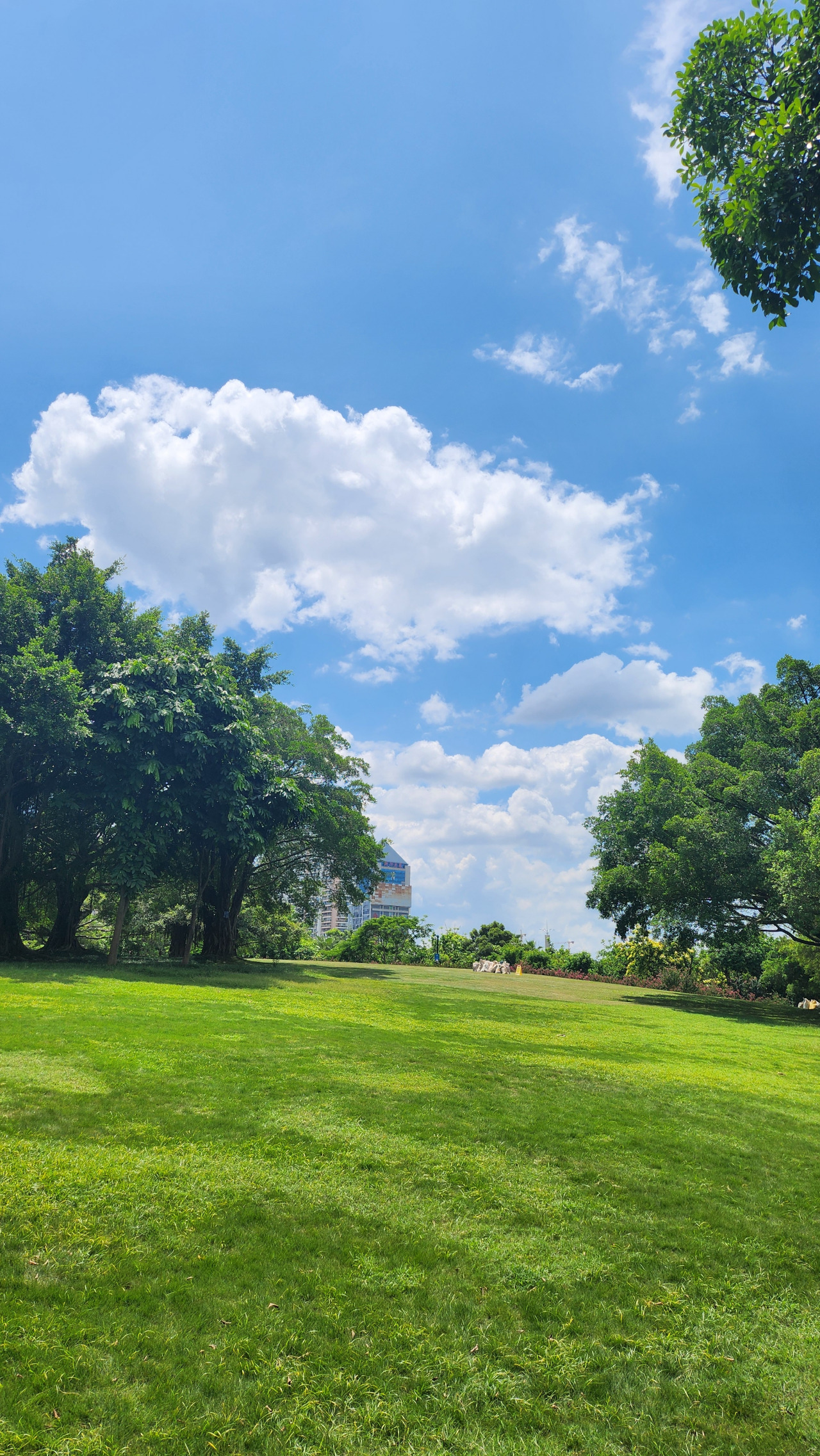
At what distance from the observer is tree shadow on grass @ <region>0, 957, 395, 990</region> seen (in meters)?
19.2

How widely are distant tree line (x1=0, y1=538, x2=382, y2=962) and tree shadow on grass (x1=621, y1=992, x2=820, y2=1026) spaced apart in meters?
13.7

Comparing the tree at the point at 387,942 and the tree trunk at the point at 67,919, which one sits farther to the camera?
the tree at the point at 387,942

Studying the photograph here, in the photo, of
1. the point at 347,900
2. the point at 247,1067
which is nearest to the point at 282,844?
the point at 347,900

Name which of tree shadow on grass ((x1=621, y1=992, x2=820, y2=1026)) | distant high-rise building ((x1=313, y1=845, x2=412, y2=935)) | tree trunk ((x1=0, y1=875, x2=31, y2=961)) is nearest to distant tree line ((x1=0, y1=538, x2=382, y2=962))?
tree trunk ((x1=0, y1=875, x2=31, y2=961))

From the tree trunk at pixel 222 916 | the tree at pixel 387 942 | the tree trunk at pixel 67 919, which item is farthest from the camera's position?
the tree at pixel 387 942

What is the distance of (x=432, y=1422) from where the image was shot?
2.91m

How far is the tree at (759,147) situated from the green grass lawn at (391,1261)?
27.3 feet

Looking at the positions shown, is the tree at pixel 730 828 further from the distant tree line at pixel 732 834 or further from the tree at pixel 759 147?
the tree at pixel 759 147

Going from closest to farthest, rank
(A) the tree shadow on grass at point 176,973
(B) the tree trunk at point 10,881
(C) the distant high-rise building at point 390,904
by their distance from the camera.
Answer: (A) the tree shadow on grass at point 176,973, (B) the tree trunk at point 10,881, (C) the distant high-rise building at point 390,904

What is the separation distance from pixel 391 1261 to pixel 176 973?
20.5 metres

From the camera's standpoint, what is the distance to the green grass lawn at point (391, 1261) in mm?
2963

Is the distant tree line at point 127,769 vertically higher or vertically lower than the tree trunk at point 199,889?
higher

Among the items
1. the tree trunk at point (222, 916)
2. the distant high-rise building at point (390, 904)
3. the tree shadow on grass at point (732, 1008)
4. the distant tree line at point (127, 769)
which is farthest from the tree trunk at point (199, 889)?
the distant high-rise building at point (390, 904)

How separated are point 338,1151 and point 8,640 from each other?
21485 millimetres
